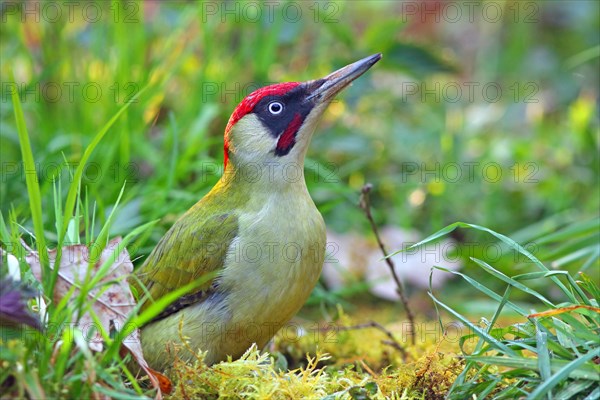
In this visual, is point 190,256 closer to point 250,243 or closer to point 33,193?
point 250,243

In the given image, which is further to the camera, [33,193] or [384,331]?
[384,331]

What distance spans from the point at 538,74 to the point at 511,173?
261 centimetres

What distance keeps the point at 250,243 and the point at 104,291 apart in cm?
75

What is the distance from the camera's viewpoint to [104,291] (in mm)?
2449

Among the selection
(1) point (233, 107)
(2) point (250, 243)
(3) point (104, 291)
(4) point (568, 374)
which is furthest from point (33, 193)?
(1) point (233, 107)

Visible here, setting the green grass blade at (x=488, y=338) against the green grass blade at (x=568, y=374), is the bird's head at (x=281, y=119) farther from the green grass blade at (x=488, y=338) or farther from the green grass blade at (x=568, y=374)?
the green grass blade at (x=568, y=374)

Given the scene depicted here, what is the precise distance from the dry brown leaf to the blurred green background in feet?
4.71

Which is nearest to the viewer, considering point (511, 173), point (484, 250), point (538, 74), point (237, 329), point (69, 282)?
point (69, 282)

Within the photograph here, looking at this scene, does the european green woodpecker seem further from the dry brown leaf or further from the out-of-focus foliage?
the out-of-focus foliage

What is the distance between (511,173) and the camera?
5.83 meters

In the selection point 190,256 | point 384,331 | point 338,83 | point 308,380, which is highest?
point 338,83

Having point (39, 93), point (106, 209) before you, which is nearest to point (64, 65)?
point (39, 93)

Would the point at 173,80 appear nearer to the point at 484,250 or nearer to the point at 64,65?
the point at 64,65

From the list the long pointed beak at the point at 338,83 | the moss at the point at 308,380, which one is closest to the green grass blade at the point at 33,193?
the moss at the point at 308,380
